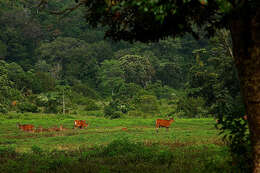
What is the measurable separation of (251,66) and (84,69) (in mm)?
52425

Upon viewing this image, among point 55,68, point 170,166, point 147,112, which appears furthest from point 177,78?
point 170,166

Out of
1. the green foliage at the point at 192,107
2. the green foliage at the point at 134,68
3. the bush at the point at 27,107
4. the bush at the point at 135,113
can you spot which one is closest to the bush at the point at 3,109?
the bush at the point at 27,107

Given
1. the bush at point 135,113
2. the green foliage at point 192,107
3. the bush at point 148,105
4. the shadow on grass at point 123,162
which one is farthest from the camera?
the bush at point 148,105

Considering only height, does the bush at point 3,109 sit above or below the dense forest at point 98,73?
below

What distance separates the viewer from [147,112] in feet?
106

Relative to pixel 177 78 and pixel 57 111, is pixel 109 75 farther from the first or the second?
pixel 57 111

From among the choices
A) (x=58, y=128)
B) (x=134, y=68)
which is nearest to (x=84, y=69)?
(x=134, y=68)

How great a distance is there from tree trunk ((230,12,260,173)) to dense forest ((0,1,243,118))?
69.8 ft

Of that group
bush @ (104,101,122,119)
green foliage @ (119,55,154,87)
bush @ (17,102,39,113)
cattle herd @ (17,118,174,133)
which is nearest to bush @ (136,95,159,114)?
bush @ (104,101,122,119)

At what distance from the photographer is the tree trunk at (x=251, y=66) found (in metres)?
5.42

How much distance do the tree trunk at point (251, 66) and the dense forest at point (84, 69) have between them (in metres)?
21.3

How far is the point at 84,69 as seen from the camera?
5709 cm

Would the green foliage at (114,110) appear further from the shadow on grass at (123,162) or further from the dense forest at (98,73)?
the shadow on grass at (123,162)

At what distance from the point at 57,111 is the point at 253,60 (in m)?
27.2
